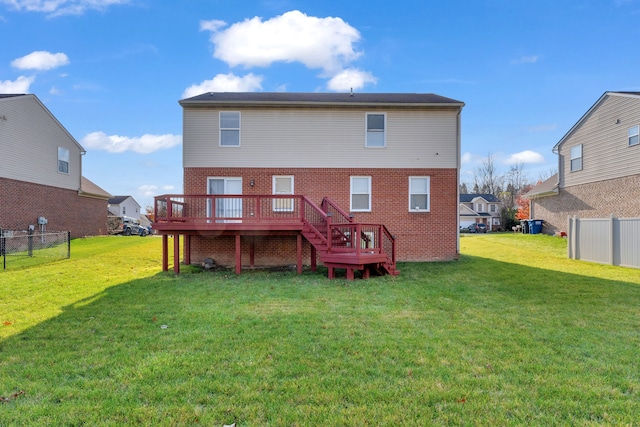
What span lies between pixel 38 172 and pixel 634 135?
2829cm

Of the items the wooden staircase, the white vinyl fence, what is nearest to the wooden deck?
the wooden staircase

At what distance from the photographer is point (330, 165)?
502 inches

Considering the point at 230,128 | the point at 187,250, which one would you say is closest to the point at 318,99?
the point at 230,128

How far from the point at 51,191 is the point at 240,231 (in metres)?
14.7

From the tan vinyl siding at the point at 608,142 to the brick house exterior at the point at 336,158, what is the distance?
31.7 feet

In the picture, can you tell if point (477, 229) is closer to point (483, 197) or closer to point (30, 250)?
point (483, 197)

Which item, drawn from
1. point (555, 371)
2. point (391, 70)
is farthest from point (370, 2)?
point (555, 371)

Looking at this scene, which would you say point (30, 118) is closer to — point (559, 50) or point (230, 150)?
point (230, 150)

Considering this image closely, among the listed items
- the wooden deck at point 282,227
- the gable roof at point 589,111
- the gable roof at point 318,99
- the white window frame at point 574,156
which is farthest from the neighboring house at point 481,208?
the wooden deck at point 282,227

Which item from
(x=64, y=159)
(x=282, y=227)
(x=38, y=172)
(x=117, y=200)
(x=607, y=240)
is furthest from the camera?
(x=117, y=200)

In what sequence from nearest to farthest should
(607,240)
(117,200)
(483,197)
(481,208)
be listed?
(607,240) < (117,200) < (481,208) < (483,197)

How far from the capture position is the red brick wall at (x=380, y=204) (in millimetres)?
12492

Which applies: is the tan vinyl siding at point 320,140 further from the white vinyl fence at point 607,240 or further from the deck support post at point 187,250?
the white vinyl fence at point 607,240

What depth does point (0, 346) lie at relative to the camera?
427cm
